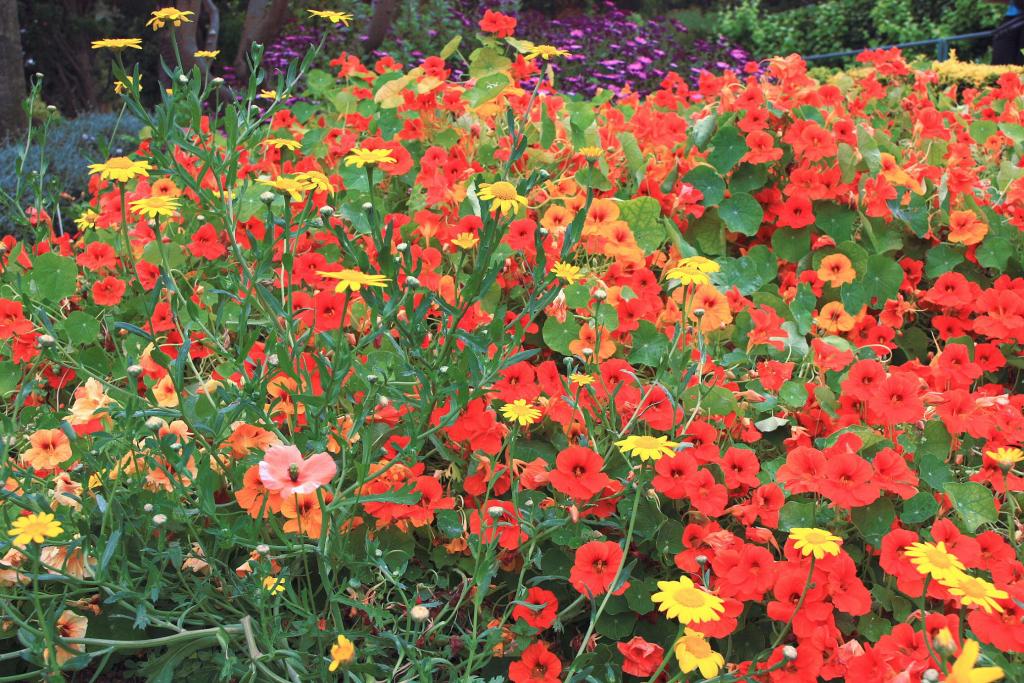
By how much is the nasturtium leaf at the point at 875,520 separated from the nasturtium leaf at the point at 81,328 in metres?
1.50

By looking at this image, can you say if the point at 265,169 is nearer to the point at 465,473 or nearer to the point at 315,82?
the point at 315,82

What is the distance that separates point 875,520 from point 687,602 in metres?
0.53

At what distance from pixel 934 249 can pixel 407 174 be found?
4.77 feet

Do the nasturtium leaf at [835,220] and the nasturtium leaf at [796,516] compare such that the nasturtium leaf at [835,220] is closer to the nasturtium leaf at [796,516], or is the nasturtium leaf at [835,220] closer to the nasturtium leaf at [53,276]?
the nasturtium leaf at [796,516]

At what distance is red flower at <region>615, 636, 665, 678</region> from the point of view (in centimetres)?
133

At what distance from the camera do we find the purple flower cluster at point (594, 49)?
7.70 m

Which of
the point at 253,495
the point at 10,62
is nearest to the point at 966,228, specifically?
the point at 253,495

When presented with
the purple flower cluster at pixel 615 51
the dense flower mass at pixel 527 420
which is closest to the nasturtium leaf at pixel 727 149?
the dense flower mass at pixel 527 420

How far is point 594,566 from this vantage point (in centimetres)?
137

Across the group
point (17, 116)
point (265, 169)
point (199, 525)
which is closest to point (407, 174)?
point (265, 169)

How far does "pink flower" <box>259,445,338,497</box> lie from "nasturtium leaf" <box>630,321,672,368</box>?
92 centimetres

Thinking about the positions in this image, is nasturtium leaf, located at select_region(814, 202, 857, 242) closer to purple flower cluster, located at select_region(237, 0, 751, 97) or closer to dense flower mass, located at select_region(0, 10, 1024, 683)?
dense flower mass, located at select_region(0, 10, 1024, 683)

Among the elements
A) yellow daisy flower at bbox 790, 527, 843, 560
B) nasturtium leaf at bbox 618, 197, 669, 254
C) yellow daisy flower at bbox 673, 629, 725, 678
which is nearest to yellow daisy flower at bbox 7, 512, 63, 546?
yellow daisy flower at bbox 673, 629, 725, 678

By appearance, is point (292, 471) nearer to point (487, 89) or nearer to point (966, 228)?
point (487, 89)
